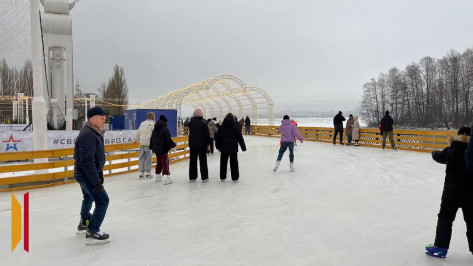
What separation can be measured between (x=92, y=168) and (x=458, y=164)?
11.8 ft

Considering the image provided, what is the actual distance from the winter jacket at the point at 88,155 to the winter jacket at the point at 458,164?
3492 mm

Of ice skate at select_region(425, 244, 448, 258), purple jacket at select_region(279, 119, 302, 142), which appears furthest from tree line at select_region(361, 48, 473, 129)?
ice skate at select_region(425, 244, 448, 258)

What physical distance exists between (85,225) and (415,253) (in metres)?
3.69

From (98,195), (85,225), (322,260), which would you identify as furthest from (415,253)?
(85,225)

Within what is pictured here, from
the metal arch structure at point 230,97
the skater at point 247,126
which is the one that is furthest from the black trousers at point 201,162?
the skater at point 247,126

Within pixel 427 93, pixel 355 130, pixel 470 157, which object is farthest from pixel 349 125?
pixel 427 93

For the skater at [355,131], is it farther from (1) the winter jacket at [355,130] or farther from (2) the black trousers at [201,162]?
(2) the black trousers at [201,162]

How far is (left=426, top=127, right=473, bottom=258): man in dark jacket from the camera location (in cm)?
329

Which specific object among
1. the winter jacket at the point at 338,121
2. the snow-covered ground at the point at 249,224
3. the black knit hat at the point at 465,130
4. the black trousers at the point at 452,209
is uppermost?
the winter jacket at the point at 338,121

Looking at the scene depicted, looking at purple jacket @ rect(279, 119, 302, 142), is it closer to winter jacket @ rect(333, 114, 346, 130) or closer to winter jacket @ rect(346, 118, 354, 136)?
winter jacket @ rect(333, 114, 346, 130)

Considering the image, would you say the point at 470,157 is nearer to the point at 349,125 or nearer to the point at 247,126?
the point at 349,125

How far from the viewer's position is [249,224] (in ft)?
15.5

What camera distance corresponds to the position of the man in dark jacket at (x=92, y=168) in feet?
A: 12.3

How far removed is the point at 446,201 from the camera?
11.1 feet
